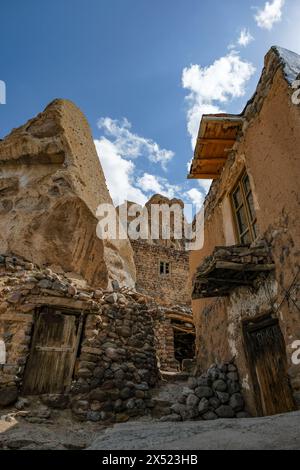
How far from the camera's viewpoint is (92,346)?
5996 mm

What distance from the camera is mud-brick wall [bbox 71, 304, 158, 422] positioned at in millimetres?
5406

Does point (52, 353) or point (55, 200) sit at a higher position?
point (55, 200)

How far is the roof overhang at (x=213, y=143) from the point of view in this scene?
5.66 meters

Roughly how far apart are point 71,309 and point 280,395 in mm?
4213

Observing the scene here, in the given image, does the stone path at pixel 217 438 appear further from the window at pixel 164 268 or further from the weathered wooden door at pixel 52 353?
the window at pixel 164 268

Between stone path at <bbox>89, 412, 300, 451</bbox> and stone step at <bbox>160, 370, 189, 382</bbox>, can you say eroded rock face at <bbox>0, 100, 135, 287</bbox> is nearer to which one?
stone step at <bbox>160, 370, 189, 382</bbox>

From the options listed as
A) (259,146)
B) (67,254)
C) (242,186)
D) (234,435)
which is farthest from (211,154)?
(234,435)

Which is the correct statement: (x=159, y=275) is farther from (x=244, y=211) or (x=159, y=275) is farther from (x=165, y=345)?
(x=244, y=211)

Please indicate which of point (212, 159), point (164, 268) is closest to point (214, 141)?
point (212, 159)

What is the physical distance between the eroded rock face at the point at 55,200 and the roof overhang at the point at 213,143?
3662mm

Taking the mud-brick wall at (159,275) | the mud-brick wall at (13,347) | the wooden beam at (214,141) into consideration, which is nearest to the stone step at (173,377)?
the mud-brick wall at (13,347)

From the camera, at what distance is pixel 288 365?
379cm

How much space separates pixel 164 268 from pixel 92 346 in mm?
14235

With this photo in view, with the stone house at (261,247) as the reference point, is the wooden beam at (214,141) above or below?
above
